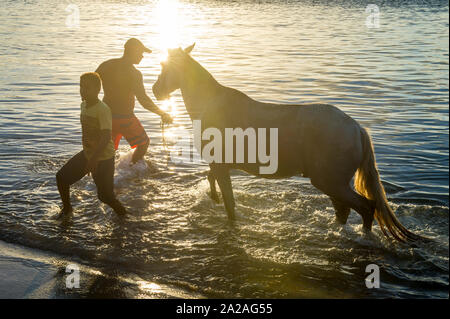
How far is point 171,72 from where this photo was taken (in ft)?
23.0

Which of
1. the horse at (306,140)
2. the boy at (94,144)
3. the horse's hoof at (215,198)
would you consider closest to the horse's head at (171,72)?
the horse at (306,140)

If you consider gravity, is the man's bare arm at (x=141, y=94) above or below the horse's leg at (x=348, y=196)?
above

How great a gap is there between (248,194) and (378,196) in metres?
2.52

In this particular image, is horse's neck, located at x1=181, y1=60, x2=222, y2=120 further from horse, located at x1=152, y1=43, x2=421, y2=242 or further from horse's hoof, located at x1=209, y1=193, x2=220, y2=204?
horse's hoof, located at x1=209, y1=193, x2=220, y2=204

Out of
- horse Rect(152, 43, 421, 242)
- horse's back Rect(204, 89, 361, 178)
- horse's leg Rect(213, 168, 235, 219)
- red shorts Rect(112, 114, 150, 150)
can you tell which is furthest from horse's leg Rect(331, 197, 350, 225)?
red shorts Rect(112, 114, 150, 150)

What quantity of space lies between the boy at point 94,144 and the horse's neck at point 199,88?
1.21m

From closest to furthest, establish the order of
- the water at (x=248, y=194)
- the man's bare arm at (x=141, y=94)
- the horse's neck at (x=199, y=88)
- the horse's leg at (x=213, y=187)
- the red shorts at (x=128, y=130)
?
1. the water at (x=248, y=194)
2. the horse's neck at (x=199, y=88)
3. the horse's leg at (x=213, y=187)
4. the man's bare arm at (x=141, y=94)
5. the red shorts at (x=128, y=130)

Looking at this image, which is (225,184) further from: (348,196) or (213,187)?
(348,196)

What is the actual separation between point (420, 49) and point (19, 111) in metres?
17.6

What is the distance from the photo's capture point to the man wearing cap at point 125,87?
8.09m

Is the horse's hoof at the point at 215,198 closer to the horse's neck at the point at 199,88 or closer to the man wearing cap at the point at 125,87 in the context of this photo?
the horse's neck at the point at 199,88

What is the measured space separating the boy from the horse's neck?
3.98ft

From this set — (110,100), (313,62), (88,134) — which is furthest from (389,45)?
(88,134)
